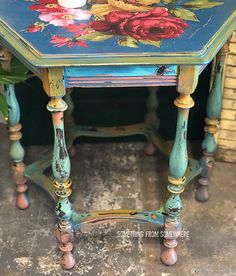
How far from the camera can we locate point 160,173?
1.95 metres

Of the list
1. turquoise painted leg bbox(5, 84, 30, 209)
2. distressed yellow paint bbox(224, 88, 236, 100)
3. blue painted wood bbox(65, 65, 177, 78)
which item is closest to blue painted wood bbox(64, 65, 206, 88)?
blue painted wood bbox(65, 65, 177, 78)

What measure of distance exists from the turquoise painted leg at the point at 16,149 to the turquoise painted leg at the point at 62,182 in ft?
0.83

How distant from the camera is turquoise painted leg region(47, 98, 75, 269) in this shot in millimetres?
1295

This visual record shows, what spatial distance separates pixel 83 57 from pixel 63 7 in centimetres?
27

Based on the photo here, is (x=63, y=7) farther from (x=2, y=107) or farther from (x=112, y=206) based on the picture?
(x=112, y=206)

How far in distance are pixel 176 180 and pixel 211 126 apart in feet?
1.04

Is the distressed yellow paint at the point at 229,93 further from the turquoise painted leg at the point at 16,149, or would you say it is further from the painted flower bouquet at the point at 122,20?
the turquoise painted leg at the point at 16,149

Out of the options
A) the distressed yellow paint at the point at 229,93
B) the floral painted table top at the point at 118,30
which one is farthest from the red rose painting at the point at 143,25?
the distressed yellow paint at the point at 229,93

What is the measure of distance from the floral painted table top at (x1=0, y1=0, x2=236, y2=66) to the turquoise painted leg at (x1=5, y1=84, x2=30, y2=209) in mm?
251

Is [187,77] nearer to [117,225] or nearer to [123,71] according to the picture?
[123,71]

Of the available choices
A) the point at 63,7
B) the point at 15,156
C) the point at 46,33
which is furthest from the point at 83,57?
the point at 15,156

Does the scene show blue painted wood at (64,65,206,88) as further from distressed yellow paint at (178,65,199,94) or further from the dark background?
the dark background

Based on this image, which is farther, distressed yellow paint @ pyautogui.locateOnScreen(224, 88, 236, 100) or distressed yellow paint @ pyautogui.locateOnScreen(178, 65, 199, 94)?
distressed yellow paint @ pyautogui.locateOnScreen(224, 88, 236, 100)

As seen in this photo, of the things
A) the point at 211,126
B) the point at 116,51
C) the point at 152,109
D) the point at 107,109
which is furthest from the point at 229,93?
the point at 116,51
